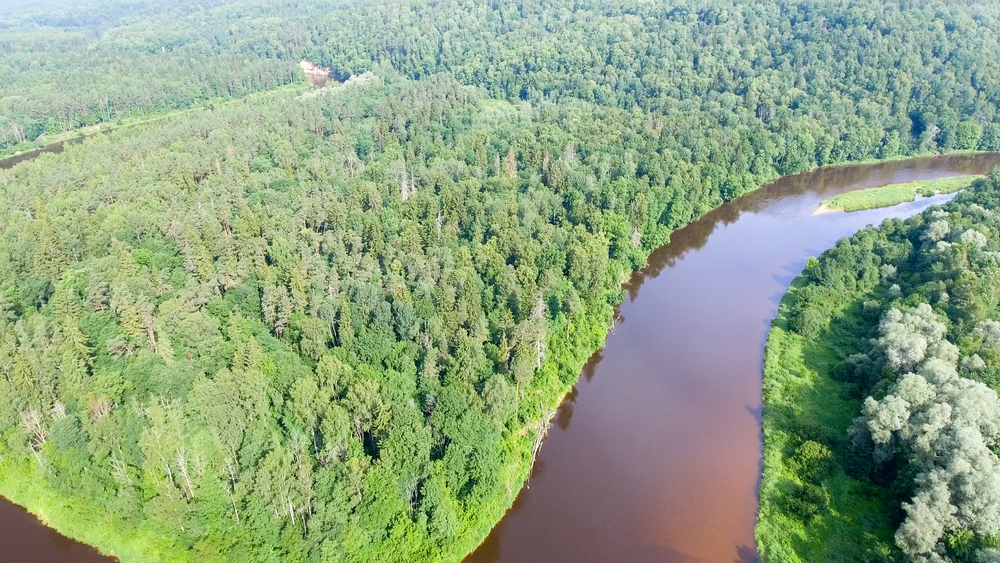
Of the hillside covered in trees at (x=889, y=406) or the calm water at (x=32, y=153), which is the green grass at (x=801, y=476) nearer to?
the hillside covered in trees at (x=889, y=406)

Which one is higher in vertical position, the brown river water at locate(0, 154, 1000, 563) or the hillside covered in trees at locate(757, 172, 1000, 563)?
the hillside covered in trees at locate(757, 172, 1000, 563)

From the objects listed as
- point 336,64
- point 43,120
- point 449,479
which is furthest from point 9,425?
point 336,64

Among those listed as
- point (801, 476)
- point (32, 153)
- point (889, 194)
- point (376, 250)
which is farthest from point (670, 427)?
point (32, 153)

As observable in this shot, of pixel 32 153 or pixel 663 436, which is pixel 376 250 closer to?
pixel 663 436

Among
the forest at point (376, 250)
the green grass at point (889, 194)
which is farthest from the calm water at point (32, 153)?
the green grass at point (889, 194)

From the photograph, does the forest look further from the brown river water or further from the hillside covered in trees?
the brown river water

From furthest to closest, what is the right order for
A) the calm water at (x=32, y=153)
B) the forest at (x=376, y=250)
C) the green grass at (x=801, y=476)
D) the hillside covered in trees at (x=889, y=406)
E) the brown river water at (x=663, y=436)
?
the calm water at (x=32, y=153) < the brown river water at (x=663, y=436) < the forest at (x=376, y=250) < the green grass at (x=801, y=476) < the hillside covered in trees at (x=889, y=406)

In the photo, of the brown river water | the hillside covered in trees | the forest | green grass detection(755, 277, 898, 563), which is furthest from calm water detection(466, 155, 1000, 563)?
the forest
